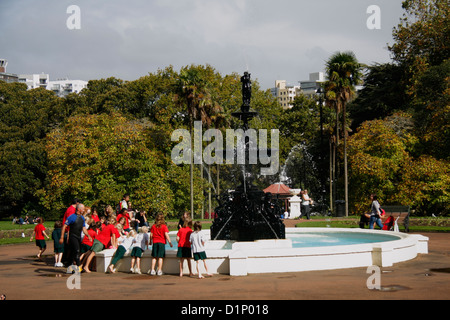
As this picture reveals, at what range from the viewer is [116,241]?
15.8 meters

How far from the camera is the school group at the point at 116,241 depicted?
13703 millimetres

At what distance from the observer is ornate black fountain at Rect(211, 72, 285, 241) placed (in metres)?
17.5

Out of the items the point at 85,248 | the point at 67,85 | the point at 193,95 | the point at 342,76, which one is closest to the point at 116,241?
the point at 85,248

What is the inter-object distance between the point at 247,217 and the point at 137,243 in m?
4.39

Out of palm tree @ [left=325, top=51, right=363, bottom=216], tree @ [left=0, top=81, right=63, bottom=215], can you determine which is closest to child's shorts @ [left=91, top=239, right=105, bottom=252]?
palm tree @ [left=325, top=51, right=363, bottom=216]

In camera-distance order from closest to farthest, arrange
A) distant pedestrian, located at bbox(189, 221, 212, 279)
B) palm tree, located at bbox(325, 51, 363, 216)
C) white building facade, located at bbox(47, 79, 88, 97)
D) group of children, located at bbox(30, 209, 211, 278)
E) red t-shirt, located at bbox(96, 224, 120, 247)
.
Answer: distant pedestrian, located at bbox(189, 221, 212, 279)
group of children, located at bbox(30, 209, 211, 278)
red t-shirt, located at bbox(96, 224, 120, 247)
palm tree, located at bbox(325, 51, 363, 216)
white building facade, located at bbox(47, 79, 88, 97)

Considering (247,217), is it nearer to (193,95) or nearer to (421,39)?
(193,95)

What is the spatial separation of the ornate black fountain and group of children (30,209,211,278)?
108 inches

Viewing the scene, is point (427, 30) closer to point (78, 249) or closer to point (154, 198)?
point (154, 198)

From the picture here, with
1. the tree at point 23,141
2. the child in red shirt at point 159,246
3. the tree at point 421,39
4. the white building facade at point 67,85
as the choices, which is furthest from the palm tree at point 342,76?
the white building facade at point 67,85

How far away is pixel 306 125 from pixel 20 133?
34.3 m

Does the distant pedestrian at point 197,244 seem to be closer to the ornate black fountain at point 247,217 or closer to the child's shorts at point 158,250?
the child's shorts at point 158,250

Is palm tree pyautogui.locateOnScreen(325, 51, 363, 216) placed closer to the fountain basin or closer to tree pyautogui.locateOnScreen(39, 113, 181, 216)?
tree pyautogui.locateOnScreen(39, 113, 181, 216)

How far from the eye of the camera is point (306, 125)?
65562 mm
